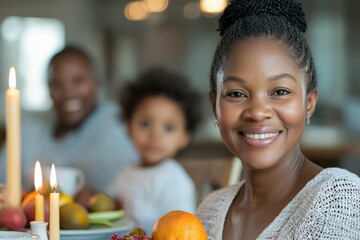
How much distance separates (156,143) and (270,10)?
48.9 inches

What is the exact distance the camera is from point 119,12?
6.68 metres

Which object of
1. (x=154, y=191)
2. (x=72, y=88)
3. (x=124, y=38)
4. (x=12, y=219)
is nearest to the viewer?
(x=12, y=219)

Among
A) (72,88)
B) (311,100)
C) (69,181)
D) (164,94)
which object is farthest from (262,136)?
(72,88)

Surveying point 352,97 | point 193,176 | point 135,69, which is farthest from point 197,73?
point 193,176

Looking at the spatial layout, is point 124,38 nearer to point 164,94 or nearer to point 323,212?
point 164,94

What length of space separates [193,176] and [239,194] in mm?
1124

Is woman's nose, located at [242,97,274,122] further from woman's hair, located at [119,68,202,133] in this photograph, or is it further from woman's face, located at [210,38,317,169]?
woman's hair, located at [119,68,202,133]

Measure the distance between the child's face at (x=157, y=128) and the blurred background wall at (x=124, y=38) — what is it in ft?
11.8

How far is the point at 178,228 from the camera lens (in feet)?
4.00

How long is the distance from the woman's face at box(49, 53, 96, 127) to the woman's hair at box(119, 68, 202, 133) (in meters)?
0.49

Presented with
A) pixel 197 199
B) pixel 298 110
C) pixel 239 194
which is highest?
pixel 298 110

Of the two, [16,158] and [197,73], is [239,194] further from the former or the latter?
[197,73]

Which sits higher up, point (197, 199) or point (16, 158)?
point (16, 158)

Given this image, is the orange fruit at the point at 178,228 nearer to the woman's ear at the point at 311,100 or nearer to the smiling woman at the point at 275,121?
the smiling woman at the point at 275,121
